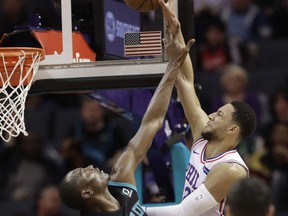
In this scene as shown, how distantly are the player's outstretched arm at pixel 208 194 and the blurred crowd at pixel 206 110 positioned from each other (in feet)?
6.28

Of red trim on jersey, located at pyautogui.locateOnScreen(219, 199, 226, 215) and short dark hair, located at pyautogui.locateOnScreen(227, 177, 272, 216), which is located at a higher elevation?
short dark hair, located at pyautogui.locateOnScreen(227, 177, 272, 216)

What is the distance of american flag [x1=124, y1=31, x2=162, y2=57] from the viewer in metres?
6.73

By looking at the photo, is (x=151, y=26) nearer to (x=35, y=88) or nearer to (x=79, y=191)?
(x=35, y=88)

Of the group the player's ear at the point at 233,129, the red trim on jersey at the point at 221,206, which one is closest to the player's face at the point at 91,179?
the red trim on jersey at the point at 221,206

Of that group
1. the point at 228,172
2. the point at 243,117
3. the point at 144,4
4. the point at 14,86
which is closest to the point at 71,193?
the point at 228,172

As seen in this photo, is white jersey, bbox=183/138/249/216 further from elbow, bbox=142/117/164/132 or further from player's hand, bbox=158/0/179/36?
player's hand, bbox=158/0/179/36

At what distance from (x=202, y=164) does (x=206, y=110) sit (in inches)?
112

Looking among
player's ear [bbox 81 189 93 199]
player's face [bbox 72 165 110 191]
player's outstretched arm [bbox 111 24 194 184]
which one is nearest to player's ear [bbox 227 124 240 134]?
player's outstretched arm [bbox 111 24 194 184]

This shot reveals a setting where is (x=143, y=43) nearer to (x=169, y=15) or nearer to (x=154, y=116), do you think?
(x=169, y=15)

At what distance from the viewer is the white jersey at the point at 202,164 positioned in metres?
6.23

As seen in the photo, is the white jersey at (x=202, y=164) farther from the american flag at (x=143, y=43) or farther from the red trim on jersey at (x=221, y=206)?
the american flag at (x=143, y=43)

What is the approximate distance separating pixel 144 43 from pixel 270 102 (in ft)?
11.9

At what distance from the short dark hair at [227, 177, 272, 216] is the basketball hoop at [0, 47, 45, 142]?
2445 millimetres

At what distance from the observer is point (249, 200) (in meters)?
4.19
